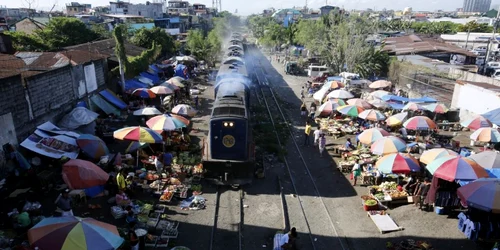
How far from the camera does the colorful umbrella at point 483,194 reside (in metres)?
9.47

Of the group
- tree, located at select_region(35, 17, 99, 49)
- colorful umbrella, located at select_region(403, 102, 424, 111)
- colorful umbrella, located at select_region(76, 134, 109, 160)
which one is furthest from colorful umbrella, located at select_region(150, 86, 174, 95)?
colorful umbrella, located at select_region(403, 102, 424, 111)

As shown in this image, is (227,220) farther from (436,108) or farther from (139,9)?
(139,9)

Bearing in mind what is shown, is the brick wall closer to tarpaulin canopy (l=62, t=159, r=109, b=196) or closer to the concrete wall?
tarpaulin canopy (l=62, t=159, r=109, b=196)

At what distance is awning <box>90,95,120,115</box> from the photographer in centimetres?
2052

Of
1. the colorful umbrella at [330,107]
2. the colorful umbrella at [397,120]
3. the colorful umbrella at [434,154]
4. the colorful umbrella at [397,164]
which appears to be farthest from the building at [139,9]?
the colorful umbrella at [434,154]

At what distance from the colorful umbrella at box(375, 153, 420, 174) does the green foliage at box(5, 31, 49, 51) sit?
82.4ft

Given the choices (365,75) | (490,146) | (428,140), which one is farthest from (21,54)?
(365,75)

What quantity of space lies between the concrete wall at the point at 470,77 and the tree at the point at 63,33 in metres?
33.7

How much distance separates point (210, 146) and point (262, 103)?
1344cm

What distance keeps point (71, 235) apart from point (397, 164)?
10.6 m

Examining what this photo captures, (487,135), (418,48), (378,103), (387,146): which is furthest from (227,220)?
(418,48)

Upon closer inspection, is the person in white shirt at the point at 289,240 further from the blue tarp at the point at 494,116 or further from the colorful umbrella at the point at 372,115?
the blue tarp at the point at 494,116

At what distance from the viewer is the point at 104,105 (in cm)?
2088

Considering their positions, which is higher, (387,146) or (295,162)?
(387,146)
